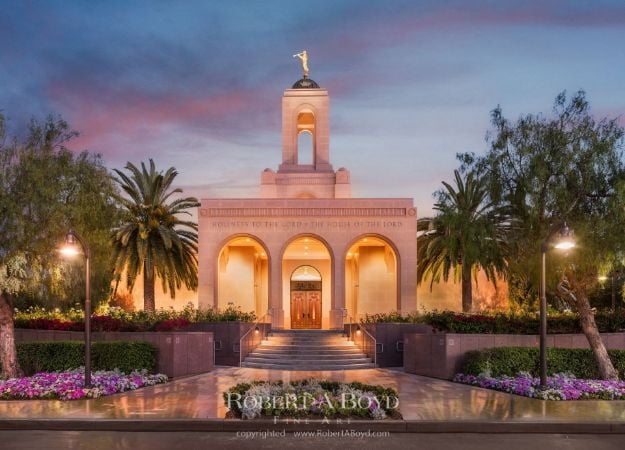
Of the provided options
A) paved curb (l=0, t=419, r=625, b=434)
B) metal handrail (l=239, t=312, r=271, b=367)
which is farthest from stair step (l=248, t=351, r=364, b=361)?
paved curb (l=0, t=419, r=625, b=434)

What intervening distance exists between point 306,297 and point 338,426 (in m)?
21.4

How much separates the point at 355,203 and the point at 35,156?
16.8 meters

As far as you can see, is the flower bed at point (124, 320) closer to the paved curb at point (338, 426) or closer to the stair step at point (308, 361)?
the stair step at point (308, 361)

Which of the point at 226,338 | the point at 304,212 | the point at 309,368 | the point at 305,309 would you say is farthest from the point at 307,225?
the point at 309,368

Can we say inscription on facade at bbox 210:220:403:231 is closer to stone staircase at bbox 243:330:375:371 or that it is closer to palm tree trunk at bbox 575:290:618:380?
stone staircase at bbox 243:330:375:371

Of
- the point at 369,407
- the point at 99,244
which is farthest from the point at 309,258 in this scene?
the point at 369,407

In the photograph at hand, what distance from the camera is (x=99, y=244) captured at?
1662 cm

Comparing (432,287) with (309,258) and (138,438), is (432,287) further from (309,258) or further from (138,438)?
(138,438)

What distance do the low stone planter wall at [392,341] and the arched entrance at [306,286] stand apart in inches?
413

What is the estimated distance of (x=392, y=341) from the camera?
2130 centimetres

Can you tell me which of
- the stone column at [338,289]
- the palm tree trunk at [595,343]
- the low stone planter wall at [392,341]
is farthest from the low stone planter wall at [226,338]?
the palm tree trunk at [595,343]

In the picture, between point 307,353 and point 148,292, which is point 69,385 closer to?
point 307,353

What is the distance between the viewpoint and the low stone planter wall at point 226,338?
21125 mm

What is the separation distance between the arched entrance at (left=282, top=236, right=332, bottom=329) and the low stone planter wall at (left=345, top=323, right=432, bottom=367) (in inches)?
413
